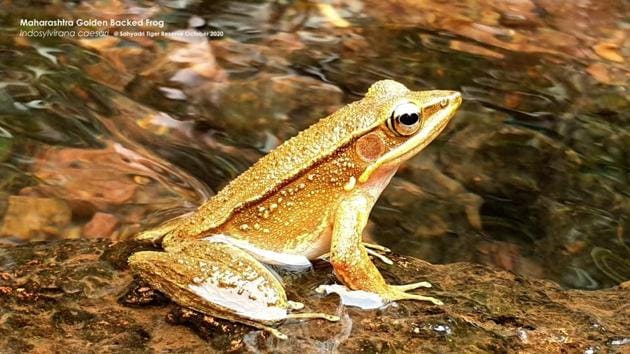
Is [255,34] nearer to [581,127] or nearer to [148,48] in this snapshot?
[148,48]

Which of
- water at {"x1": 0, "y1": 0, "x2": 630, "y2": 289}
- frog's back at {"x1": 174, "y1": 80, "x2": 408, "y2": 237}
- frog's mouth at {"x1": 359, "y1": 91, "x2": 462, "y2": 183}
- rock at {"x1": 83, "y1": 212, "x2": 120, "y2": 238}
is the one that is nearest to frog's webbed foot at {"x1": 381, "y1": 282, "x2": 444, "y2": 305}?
frog's mouth at {"x1": 359, "y1": 91, "x2": 462, "y2": 183}

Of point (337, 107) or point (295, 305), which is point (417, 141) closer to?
point (295, 305)

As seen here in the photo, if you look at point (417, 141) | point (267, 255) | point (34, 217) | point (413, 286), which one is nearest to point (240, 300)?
point (267, 255)

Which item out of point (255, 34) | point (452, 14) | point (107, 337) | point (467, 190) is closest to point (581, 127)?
point (467, 190)

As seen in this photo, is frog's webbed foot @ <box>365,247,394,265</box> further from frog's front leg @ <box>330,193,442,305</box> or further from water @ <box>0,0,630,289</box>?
water @ <box>0,0,630,289</box>

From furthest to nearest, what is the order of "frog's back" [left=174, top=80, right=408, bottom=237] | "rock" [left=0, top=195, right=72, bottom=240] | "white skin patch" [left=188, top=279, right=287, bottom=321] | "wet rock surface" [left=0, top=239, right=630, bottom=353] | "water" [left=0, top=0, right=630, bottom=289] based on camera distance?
"water" [left=0, top=0, right=630, bottom=289] → "rock" [left=0, top=195, right=72, bottom=240] → "frog's back" [left=174, top=80, right=408, bottom=237] → "white skin patch" [left=188, top=279, right=287, bottom=321] → "wet rock surface" [left=0, top=239, right=630, bottom=353]
